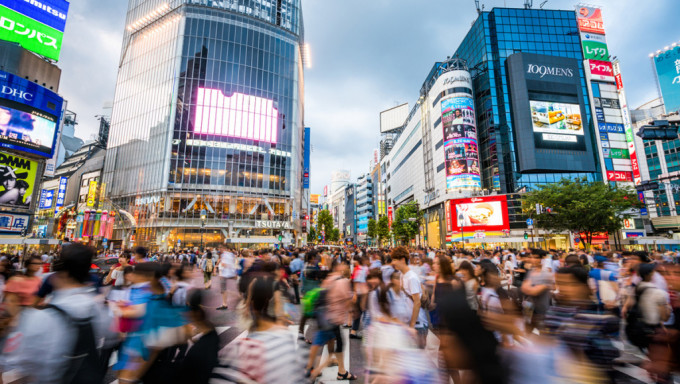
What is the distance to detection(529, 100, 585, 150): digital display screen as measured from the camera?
161 feet

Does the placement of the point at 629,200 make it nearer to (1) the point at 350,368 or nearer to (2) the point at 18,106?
(1) the point at 350,368

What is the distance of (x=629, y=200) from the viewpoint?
1288 inches

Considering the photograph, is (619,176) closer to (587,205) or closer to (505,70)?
(505,70)

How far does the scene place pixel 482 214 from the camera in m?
46.5

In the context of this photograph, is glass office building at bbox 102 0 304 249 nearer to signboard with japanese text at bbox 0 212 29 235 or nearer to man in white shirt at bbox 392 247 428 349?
signboard with japanese text at bbox 0 212 29 235

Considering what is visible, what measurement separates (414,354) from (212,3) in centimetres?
6302

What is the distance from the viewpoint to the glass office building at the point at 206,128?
45750 millimetres

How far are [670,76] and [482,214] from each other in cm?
3524

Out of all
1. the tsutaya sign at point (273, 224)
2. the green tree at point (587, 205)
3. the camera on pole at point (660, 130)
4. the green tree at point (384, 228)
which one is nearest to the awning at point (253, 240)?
the tsutaya sign at point (273, 224)

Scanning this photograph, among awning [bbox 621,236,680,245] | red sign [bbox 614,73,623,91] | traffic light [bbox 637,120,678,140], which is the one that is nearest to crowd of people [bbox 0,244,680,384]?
traffic light [bbox 637,120,678,140]

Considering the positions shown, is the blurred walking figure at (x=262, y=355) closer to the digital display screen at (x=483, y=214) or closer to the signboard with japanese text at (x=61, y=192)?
the digital display screen at (x=483, y=214)

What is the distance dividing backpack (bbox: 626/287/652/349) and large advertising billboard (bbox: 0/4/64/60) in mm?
48945

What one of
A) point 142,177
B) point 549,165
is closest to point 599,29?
point 549,165

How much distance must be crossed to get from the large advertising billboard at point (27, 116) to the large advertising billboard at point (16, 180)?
1266 mm
